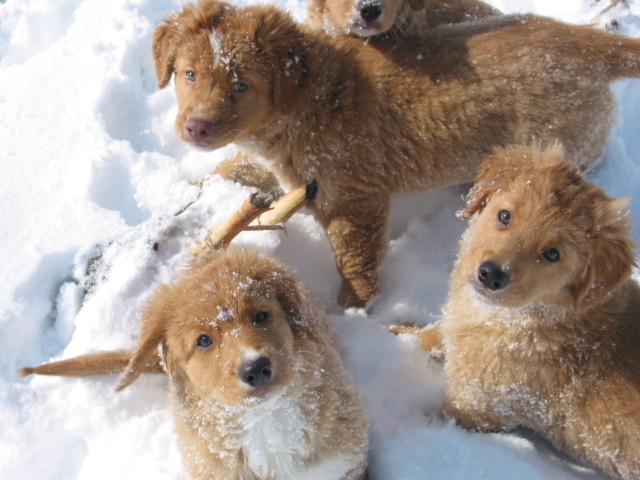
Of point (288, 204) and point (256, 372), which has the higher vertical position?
point (256, 372)

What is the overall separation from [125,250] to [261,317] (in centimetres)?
194

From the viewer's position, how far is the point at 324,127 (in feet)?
11.4

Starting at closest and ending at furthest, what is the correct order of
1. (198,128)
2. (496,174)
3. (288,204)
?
(496,174), (198,128), (288,204)

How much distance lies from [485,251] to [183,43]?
2.01 m

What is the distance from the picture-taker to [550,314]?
2.67 meters

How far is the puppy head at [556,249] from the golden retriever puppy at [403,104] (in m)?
1.08

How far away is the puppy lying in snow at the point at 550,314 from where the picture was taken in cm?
246

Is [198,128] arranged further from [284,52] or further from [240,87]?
[284,52]

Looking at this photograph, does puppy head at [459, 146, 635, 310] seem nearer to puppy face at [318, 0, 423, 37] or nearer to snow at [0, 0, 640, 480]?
snow at [0, 0, 640, 480]

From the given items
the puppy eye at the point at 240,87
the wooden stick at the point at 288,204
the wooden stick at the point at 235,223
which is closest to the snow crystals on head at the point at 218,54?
the puppy eye at the point at 240,87

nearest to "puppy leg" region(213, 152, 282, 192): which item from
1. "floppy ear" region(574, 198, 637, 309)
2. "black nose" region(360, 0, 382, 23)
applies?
"black nose" region(360, 0, 382, 23)

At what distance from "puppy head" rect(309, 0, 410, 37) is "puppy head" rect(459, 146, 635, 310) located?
5.06 ft

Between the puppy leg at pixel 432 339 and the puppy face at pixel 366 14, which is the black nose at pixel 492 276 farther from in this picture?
the puppy face at pixel 366 14

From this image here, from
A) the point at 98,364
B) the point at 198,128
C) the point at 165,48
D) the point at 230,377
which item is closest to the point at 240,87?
the point at 198,128
